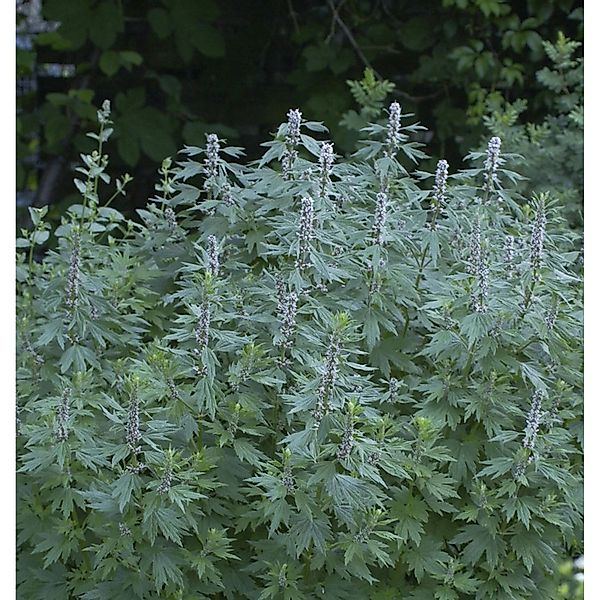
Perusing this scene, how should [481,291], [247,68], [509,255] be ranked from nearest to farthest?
1. [481,291]
2. [509,255]
3. [247,68]

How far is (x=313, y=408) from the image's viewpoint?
1607 millimetres

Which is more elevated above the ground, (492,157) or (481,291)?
(492,157)

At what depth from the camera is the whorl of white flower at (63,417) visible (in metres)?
1.68

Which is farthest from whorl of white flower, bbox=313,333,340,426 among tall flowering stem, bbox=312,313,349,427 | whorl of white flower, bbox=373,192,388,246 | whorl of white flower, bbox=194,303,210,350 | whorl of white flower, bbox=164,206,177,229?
whorl of white flower, bbox=164,206,177,229

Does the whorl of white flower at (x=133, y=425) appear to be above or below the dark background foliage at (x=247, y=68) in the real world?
below

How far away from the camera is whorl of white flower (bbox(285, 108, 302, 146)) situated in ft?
6.23

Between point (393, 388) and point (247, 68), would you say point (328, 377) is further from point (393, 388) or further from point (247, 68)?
point (247, 68)

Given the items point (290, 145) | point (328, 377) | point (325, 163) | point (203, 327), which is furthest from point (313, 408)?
point (290, 145)

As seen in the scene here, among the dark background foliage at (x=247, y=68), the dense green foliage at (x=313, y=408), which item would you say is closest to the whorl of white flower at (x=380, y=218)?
the dense green foliage at (x=313, y=408)

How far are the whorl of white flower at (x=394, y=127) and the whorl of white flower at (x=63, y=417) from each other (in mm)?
827

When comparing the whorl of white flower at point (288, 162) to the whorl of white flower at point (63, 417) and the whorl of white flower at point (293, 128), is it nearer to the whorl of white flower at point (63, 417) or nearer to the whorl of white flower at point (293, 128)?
the whorl of white flower at point (293, 128)

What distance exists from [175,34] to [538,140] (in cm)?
183

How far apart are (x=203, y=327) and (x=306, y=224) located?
260mm

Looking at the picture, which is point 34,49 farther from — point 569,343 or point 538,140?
point 569,343
